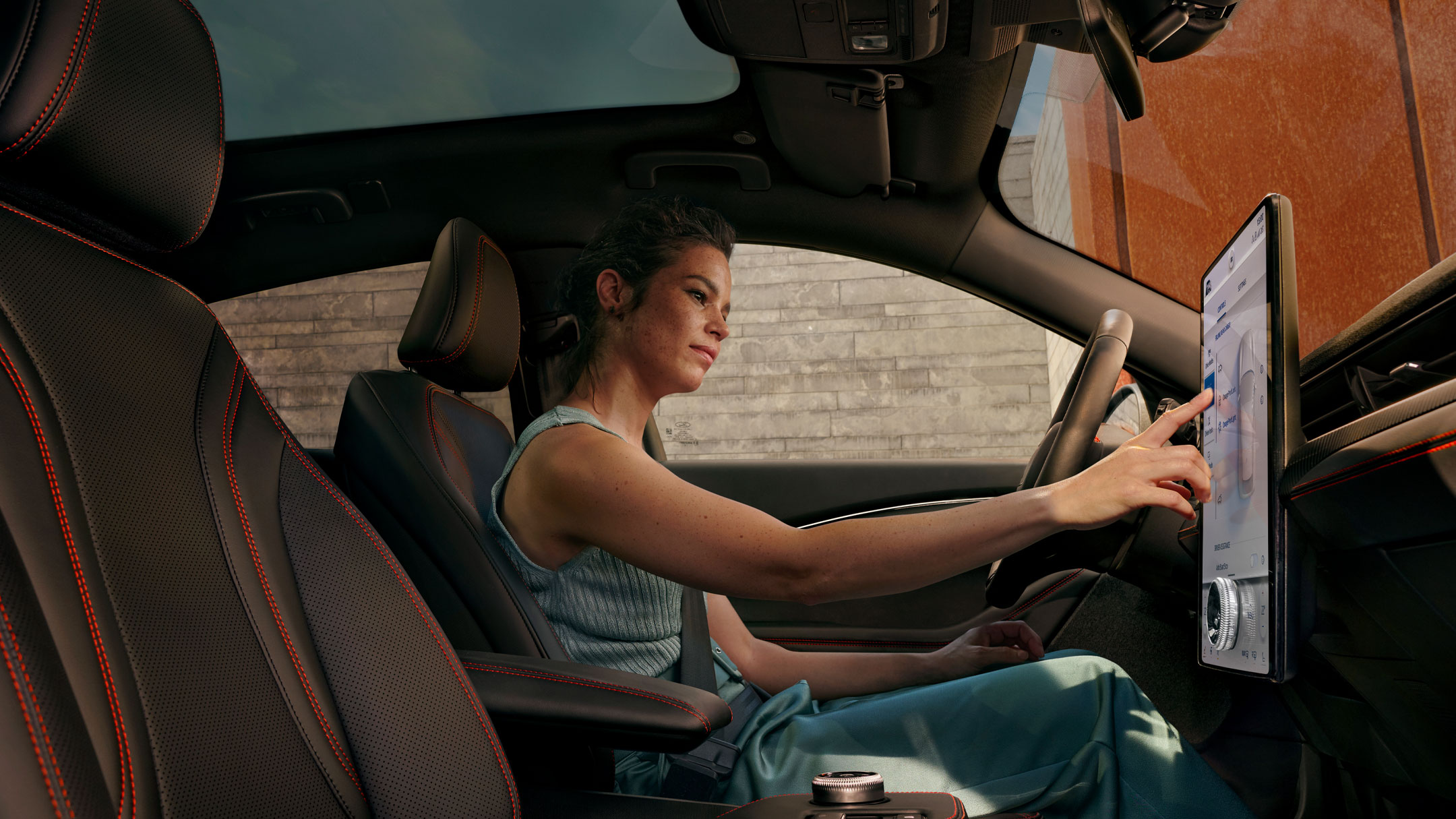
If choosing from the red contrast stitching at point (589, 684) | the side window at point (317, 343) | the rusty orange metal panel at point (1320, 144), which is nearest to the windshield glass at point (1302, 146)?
the rusty orange metal panel at point (1320, 144)

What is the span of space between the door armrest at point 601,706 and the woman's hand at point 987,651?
0.50m

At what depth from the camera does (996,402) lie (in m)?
4.79

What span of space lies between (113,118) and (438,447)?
1.99 feet

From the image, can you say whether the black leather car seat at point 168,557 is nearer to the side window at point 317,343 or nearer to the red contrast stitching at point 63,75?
the red contrast stitching at point 63,75

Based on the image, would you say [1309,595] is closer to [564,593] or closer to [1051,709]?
[1051,709]

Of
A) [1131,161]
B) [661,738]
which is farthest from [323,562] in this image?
[1131,161]

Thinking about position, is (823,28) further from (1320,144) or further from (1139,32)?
(1320,144)

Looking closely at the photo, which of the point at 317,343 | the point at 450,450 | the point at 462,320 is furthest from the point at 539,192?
the point at 317,343

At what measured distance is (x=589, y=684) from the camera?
0.90m

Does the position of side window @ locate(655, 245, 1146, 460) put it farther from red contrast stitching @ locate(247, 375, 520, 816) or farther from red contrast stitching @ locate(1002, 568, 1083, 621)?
red contrast stitching @ locate(247, 375, 520, 816)

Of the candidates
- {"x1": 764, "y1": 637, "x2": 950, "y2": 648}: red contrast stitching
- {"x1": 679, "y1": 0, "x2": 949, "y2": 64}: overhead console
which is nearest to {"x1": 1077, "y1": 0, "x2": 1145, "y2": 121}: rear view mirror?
{"x1": 679, "y1": 0, "x2": 949, "y2": 64}: overhead console

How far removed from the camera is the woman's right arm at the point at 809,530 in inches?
32.0

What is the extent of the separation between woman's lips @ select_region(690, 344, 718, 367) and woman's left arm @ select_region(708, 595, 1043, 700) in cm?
41

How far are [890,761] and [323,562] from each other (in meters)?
0.62
